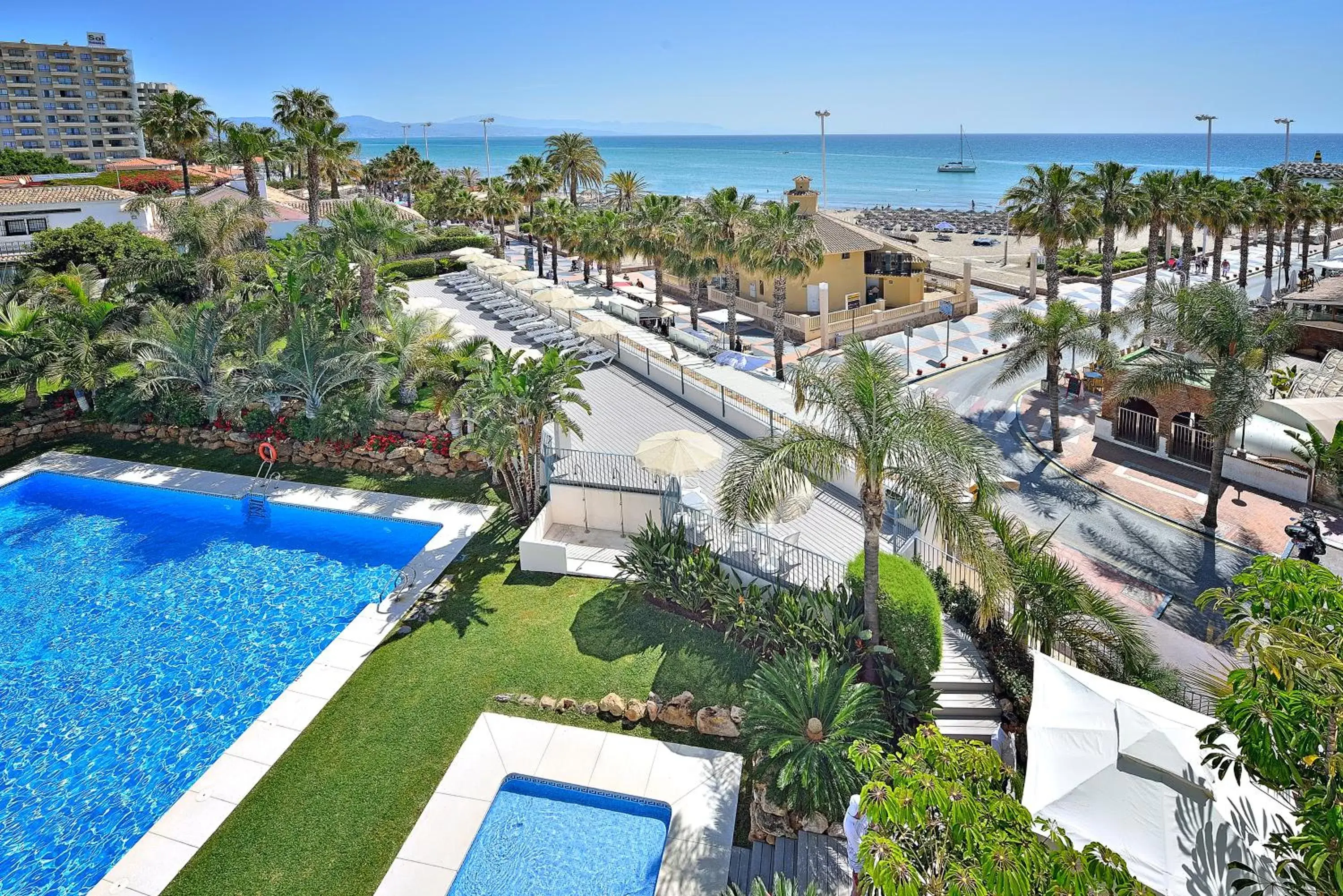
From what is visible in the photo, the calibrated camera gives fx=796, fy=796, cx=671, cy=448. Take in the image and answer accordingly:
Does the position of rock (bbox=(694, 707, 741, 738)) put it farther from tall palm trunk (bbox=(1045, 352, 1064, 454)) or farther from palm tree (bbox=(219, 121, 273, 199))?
palm tree (bbox=(219, 121, 273, 199))

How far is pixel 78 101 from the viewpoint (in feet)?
370

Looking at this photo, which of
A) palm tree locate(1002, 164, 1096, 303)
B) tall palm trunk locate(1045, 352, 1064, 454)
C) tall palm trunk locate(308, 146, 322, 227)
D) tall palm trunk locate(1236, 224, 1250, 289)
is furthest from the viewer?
tall palm trunk locate(308, 146, 322, 227)

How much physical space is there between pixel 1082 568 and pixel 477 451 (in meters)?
15.5

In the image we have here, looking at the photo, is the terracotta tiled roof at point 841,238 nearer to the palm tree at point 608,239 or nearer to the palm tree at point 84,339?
the palm tree at point 608,239

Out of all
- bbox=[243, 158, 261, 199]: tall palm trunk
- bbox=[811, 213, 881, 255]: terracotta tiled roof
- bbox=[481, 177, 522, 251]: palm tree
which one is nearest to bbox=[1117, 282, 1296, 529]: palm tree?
bbox=[811, 213, 881, 255]: terracotta tiled roof

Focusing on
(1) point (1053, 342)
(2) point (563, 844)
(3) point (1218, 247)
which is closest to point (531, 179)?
(1) point (1053, 342)

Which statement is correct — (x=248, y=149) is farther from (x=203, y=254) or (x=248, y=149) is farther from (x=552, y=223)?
(x=552, y=223)

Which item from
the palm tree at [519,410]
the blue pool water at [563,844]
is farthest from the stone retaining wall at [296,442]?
the blue pool water at [563,844]

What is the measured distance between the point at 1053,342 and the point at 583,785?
2143cm

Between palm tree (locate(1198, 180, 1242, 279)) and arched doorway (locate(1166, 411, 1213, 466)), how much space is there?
20.3 m

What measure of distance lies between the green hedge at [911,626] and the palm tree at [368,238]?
21.8m

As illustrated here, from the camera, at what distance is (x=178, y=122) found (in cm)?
5269

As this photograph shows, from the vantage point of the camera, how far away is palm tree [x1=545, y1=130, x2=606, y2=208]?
55.7 metres

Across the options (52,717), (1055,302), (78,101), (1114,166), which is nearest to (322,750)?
(52,717)
